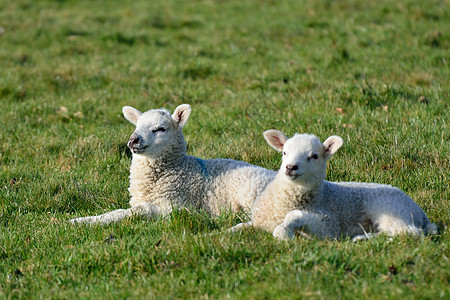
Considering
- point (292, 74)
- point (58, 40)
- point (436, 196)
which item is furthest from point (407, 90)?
point (58, 40)

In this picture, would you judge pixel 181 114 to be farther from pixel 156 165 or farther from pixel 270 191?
pixel 270 191

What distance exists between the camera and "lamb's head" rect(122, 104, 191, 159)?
17.4ft

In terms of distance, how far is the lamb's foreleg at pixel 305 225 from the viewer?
430 centimetres

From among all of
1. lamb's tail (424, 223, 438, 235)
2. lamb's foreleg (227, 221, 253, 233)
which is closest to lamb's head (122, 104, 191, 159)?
lamb's foreleg (227, 221, 253, 233)

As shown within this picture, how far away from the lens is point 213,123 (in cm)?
770

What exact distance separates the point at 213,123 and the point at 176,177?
2358 millimetres

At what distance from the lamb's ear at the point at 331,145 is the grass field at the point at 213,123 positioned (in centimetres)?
73

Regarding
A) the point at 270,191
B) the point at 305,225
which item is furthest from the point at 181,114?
the point at 305,225

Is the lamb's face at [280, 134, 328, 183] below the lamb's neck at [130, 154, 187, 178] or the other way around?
the other way around

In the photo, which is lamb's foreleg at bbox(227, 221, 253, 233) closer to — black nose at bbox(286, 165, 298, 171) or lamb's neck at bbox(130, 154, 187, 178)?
black nose at bbox(286, 165, 298, 171)

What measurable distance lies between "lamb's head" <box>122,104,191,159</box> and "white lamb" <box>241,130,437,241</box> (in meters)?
1.14

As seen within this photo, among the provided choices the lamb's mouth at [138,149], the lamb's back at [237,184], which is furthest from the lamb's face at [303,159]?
the lamb's mouth at [138,149]

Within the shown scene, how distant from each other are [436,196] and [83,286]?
10.4ft

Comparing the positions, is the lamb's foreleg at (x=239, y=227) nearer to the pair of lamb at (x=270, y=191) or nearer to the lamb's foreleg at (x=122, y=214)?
the pair of lamb at (x=270, y=191)
